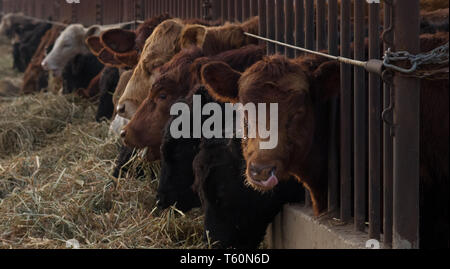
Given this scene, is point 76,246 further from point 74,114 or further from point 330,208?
point 74,114

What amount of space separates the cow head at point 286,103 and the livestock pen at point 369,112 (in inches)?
4.8

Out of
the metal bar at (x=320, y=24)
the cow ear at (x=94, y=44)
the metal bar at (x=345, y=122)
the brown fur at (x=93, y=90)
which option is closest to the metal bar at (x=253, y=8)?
the metal bar at (x=320, y=24)

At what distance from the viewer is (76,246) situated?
4480 millimetres

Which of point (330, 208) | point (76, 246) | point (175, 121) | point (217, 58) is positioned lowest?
point (76, 246)

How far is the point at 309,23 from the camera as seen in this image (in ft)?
14.4

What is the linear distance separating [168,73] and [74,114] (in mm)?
4608

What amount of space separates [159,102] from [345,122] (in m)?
1.96

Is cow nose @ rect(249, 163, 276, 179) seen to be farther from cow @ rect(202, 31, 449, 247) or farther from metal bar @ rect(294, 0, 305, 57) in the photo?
metal bar @ rect(294, 0, 305, 57)

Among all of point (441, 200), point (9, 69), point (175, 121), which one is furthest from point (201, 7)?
point (9, 69)

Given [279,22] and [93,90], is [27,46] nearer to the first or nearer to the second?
[93,90]

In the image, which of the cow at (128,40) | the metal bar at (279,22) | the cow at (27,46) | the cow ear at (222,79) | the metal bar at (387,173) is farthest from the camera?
the cow at (27,46)

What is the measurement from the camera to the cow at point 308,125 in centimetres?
345

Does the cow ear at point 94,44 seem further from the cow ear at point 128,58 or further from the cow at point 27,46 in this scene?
the cow at point 27,46

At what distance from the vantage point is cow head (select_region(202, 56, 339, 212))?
140 inches
